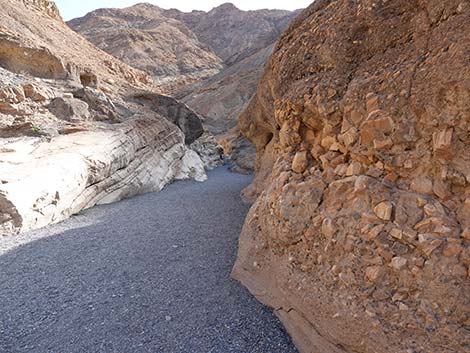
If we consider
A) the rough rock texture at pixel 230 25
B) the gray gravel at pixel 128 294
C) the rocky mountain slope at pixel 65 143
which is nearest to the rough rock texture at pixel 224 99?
the rocky mountain slope at pixel 65 143

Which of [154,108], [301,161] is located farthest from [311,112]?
[154,108]

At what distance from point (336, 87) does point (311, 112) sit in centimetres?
36

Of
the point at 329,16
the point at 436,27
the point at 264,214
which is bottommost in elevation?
the point at 264,214

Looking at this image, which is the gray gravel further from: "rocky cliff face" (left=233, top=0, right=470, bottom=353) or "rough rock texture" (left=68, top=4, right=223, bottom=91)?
"rough rock texture" (left=68, top=4, right=223, bottom=91)

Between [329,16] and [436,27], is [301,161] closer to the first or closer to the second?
[436,27]

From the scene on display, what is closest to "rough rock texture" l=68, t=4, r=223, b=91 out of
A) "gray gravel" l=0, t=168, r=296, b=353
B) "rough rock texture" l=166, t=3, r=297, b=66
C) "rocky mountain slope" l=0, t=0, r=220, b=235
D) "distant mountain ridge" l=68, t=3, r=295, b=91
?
"distant mountain ridge" l=68, t=3, r=295, b=91

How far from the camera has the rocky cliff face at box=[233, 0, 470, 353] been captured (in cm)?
191

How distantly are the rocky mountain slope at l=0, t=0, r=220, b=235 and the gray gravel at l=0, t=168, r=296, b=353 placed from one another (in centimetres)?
69

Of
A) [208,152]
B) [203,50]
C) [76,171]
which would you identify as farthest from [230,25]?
[76,171]

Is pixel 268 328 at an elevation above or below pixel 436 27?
below

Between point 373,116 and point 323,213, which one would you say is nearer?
→ point 373,116

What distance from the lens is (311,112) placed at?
10.4 ft

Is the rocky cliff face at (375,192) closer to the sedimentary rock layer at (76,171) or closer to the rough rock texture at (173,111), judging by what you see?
the sedimentary rock layer at (76,171)

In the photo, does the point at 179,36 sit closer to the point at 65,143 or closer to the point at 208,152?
the point at 208,152
